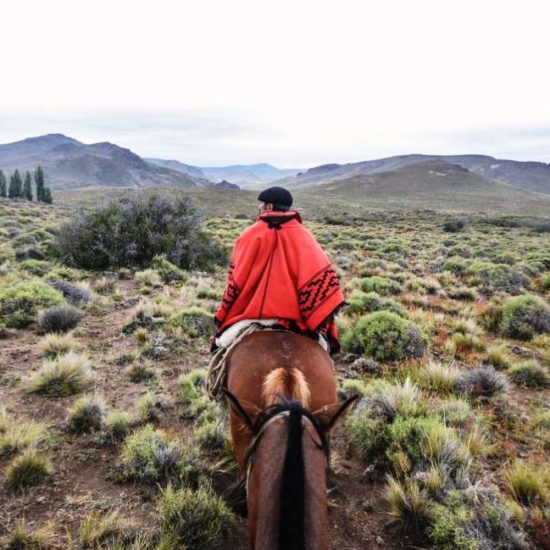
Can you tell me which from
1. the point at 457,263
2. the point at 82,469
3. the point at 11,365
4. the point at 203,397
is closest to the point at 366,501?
the point at 203,397

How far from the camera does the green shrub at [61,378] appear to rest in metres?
5.39

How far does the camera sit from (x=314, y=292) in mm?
3545

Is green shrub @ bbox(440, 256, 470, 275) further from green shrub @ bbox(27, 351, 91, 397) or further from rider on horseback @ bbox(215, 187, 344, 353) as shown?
green shrub @ bbox(27, 351, 91, 397)

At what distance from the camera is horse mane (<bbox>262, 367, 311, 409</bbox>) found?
7.91 ft

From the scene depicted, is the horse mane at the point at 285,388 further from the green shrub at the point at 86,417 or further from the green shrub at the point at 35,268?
the green shrub at the point at 35,268

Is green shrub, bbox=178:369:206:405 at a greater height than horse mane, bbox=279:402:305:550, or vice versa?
horse mane, bbox=279:402:305:550

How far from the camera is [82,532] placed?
3156 millimetres

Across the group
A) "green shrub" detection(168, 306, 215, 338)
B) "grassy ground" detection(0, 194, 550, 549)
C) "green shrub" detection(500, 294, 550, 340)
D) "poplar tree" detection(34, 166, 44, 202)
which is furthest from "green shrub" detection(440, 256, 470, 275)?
"poplar tree" detection(34, 166, 44, 202)

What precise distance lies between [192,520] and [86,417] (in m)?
2.14

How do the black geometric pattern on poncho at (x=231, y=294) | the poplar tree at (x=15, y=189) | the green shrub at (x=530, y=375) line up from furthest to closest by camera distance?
the poplar tree at (x=15, y=189)
the green shrub at (x=530, y=375)
the black geometric pattern on poncho at (x=231, y=294)

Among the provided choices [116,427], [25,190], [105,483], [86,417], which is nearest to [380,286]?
[116,427]

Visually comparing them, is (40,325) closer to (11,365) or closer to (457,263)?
(11,365)

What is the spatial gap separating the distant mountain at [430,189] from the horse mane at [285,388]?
310 ft

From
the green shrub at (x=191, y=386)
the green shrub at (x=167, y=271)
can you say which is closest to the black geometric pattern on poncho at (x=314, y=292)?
the green shrub at (x=191, y=386)
